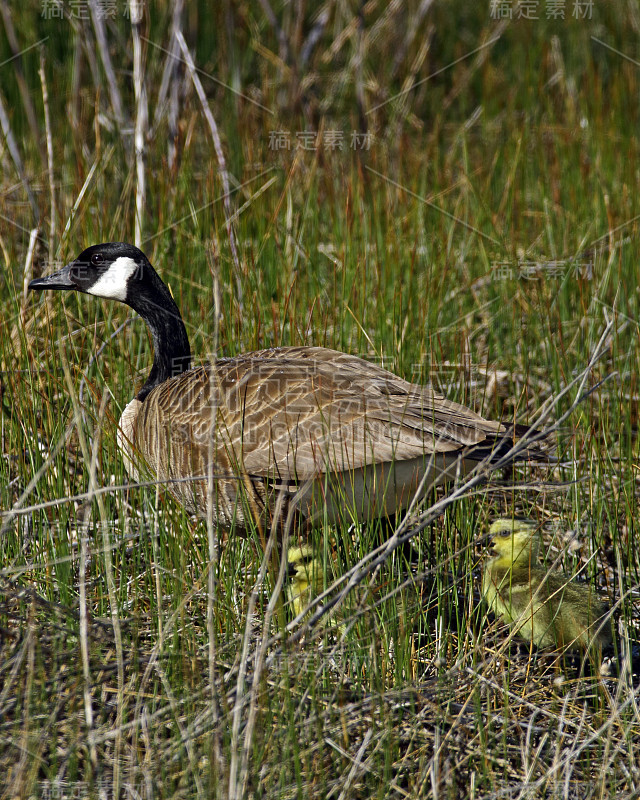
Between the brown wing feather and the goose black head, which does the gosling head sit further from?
the goose black head

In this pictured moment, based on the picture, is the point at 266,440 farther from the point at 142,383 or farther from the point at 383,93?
the point at 383,93

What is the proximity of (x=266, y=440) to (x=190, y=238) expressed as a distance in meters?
1.92

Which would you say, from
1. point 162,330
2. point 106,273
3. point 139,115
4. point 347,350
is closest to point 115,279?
point 106,273

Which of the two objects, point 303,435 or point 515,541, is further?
point 303,435

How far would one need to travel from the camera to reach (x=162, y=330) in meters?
3.77

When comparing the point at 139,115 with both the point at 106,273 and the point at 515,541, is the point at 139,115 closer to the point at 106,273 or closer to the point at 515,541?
the point at 106,273

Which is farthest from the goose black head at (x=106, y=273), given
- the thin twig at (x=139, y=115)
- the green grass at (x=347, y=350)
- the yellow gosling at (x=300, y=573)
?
the yellow gosling at (x=300, y=573)

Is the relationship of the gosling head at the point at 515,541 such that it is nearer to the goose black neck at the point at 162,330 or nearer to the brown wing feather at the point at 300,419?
the brown wing feather at the point at 300,419

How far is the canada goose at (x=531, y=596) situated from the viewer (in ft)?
9.52

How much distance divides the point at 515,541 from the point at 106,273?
1.95 metres

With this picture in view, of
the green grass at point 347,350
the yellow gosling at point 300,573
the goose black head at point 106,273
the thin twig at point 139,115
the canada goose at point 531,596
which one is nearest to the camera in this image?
the green grass at point 347,350

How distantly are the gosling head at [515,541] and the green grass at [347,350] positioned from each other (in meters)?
0.10

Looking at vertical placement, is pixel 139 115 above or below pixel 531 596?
above

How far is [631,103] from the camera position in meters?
7.04
